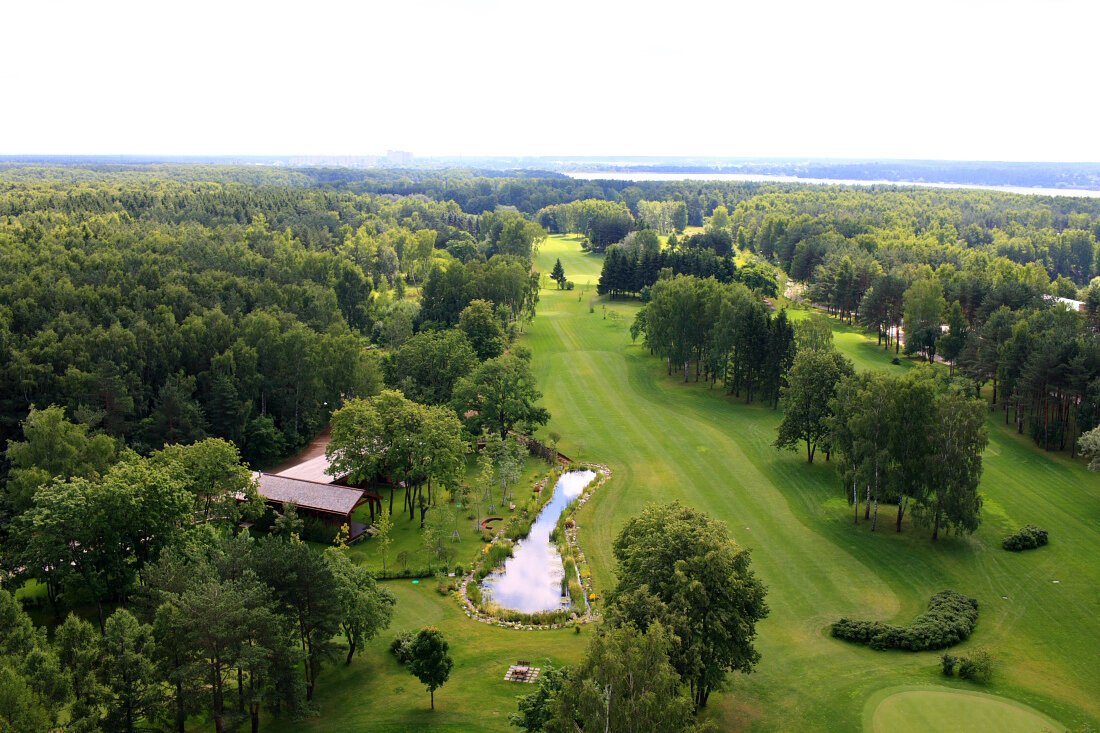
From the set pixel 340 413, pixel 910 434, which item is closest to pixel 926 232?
pixel 910 434

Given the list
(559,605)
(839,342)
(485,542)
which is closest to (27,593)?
(485,542)

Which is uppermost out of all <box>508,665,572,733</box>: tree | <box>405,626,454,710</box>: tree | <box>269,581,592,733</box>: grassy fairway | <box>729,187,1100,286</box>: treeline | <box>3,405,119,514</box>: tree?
<box>729,187,1100,286</box>: treeline

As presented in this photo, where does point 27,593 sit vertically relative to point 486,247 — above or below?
below

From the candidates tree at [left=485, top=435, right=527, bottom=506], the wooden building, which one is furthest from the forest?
the wooden building

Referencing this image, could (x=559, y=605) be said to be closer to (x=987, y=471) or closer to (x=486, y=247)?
(x=987, y=471)

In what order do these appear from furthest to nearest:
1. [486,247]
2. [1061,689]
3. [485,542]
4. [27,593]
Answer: [486,247]
[485,542]
[27,593]
[1061,689]

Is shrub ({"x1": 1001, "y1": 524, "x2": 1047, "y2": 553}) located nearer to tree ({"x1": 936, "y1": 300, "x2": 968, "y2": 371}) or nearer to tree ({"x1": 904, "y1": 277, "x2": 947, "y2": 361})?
tree ({"x1": 936, "y1": 300, "x2": 968, "y2": 371})
